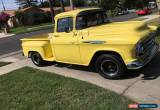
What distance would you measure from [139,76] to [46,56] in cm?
343

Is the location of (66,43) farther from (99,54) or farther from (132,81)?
(132,81)

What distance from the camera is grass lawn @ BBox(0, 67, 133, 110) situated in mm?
5809

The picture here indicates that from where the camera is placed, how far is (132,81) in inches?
273

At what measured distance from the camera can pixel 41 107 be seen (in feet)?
19.7

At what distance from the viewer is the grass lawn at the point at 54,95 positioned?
581cm

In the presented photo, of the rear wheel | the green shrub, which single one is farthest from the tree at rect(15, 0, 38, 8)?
the rear wheel

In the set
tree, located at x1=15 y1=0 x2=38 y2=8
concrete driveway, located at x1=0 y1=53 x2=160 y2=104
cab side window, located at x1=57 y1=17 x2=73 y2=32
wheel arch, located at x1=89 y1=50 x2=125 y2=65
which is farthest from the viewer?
tree, located at x1=15 y1=0 x2=38 y2=8

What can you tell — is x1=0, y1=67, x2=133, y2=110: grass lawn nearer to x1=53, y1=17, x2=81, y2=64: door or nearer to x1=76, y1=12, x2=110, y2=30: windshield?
x1=53, y1=17, x2=81, y2=64: door

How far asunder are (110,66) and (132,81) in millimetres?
755

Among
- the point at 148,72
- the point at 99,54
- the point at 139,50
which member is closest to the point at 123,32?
the point at 139,50

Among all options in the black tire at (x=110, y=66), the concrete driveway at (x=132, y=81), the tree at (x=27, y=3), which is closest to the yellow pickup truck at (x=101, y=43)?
the black tire at (x=110, y=66)

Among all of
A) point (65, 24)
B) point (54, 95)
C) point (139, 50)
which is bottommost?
point (54, 95)

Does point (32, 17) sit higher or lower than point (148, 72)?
lower

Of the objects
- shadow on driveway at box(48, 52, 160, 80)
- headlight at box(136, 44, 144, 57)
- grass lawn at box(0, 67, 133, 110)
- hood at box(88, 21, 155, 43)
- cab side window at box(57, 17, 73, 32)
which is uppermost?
cab side window at box(57, 17, 73, 32)
